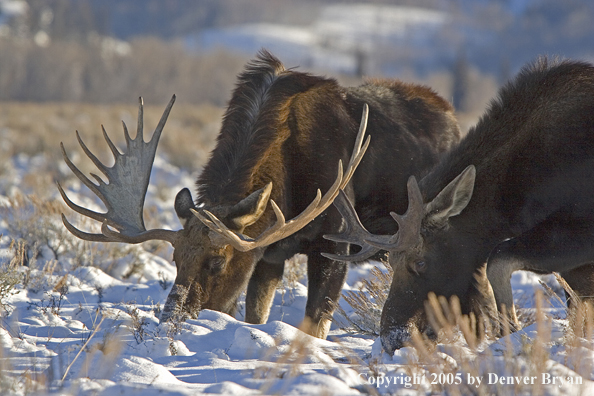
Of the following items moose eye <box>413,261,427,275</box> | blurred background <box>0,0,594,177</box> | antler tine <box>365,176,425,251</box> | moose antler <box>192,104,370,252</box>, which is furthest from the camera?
blurred background <box>0,0,594,177</box>

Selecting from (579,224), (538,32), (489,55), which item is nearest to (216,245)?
(579,224)

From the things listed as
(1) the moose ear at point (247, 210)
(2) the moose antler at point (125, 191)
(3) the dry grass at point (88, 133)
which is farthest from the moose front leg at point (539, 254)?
(3) the dry grass at point (88, 133)

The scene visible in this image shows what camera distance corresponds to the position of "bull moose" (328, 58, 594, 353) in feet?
16.1

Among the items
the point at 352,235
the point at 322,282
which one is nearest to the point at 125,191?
the point at 322,282

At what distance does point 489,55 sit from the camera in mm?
160250

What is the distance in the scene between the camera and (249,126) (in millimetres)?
6270

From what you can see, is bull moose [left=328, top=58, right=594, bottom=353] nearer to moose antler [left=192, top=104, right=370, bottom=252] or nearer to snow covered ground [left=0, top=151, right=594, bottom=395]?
moose antler [left=192, top=104, right=370, bottom=252]

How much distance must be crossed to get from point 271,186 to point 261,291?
1.12 m

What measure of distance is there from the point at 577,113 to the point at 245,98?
107 inches

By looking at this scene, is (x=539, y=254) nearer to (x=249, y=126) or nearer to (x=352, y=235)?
(x=352, y=235)

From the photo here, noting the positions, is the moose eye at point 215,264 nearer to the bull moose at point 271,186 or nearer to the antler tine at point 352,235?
the bull moose at point 271,186

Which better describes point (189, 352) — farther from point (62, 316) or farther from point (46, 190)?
point (46, 190)

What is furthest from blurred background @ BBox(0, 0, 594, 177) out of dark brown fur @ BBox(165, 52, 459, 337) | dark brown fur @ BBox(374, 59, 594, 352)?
dark brown fur @ BBox(165, 52, 459, 337)

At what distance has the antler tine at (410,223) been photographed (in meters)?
4.93
